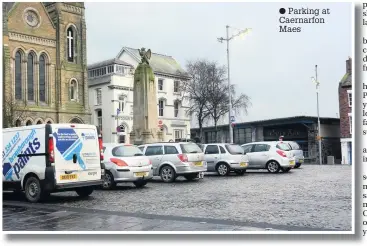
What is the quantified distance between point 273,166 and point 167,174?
621cm

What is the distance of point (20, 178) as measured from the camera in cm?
1234

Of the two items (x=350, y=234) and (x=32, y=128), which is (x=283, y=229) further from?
(x=32, y=128)

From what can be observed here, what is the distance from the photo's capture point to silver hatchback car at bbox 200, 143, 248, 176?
66.5 ft

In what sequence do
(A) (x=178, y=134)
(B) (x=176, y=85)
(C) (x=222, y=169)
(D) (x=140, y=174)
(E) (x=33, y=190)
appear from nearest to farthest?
(E) (x=33, y=190) → (D) (x=140, y=174) → (C) (x=222, y=169) → (B) (x=176, y=85) → (A) (x=178, y=134)

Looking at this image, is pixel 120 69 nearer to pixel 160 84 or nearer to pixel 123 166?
pixel 160 84

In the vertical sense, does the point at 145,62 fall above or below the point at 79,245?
above

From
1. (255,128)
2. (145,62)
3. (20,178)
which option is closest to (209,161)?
(145,62)

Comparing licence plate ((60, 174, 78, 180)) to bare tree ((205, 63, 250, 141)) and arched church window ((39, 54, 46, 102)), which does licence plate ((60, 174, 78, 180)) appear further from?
arched church window ((39, 54, 46, 102))

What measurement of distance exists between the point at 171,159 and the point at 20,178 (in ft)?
21.7

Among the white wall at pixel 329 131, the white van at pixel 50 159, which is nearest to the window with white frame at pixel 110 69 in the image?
the white wall at pixel 329 131

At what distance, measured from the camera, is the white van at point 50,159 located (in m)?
11.7

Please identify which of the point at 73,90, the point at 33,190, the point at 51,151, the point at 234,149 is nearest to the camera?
the point at 51,151

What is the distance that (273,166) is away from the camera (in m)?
22.1

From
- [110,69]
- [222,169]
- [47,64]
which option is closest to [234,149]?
[222,169]
